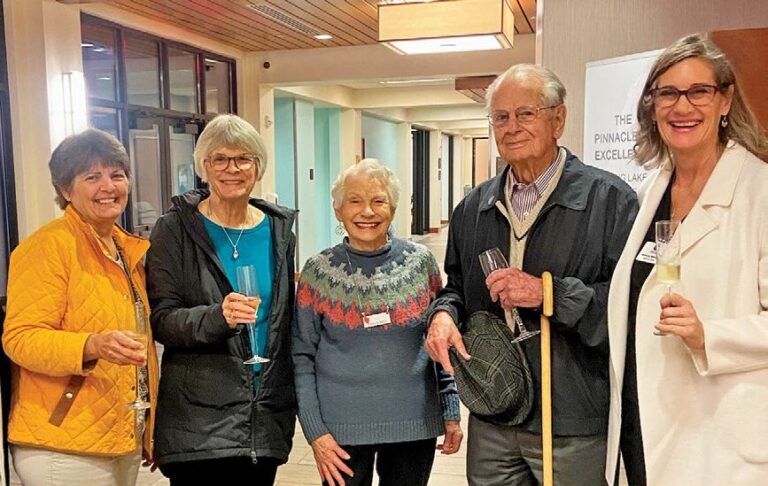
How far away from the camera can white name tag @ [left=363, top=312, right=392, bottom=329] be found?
201 centimetres

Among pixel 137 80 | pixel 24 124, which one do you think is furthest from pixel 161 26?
pixel 24 124

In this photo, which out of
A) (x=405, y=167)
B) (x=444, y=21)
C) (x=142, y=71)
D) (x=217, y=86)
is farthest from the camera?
(x=405, y=167)

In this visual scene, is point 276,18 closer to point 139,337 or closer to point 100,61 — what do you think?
point 100,61

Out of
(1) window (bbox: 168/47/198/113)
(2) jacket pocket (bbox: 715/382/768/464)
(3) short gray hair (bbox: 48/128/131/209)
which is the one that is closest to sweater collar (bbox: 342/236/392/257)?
(3) short gray hair (bbox: 48/128/131/209)

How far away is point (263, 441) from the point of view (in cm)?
210

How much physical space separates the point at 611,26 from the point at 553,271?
106 inches

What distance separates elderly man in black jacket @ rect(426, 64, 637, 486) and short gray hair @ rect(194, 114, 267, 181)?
75cm

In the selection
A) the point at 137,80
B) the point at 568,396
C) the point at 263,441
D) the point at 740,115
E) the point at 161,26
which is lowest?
the point at 263,441

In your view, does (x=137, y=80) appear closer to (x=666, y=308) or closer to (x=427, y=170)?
(x=666, y=308)

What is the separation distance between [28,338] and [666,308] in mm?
1607

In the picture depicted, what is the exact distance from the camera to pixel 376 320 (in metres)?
2.01

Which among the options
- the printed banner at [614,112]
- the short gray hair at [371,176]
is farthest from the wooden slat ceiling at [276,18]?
the short gray hair at [371,176]

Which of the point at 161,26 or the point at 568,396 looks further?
the point at 161,26

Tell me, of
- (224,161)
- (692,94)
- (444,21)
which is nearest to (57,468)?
(224,161)
